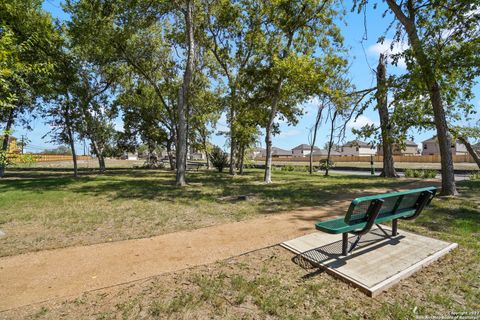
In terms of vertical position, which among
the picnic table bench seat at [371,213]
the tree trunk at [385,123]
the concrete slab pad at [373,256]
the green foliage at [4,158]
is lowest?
the concrete slab pad at [373,256]

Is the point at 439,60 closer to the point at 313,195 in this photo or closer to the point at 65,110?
the point at 313,195

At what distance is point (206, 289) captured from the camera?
11.2ft

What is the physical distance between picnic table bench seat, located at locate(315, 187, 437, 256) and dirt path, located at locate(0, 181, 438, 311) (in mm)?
1360

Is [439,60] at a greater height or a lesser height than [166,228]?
greater

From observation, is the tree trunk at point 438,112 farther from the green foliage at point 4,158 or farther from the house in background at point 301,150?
the house in background at point 301,150

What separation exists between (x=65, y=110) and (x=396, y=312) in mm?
20690

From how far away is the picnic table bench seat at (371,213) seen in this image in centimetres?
395

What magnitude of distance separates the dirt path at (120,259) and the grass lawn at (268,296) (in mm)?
263

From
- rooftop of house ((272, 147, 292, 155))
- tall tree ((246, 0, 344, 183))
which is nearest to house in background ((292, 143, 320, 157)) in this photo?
rooftop of house ((272, 147, 292, 155))

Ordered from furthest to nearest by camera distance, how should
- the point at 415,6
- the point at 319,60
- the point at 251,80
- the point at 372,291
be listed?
the point at 251,80 < the point at 319,60 < the point at 415,6 < the point at 372,291

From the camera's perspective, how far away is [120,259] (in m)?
4.41

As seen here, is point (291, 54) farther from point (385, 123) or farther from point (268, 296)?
point (268, 296)

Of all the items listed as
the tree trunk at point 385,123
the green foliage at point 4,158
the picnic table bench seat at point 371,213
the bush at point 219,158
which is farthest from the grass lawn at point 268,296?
the bush at point 219,158

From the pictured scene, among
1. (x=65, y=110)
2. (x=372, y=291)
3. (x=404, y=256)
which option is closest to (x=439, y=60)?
(x=404, y=256)
